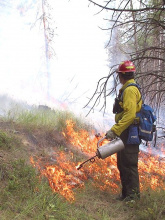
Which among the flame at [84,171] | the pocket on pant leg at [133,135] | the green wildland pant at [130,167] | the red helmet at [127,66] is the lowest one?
the flame at [84,171]

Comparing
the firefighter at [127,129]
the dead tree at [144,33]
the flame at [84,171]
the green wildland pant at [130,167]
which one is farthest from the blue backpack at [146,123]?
the flame at [84,171]

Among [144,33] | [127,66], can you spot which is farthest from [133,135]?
[144,33]

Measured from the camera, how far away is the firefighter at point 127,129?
10.7ft

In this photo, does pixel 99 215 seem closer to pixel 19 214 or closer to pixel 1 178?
pixel 19 214

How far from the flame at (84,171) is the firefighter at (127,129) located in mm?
675

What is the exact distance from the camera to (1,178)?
125 inches

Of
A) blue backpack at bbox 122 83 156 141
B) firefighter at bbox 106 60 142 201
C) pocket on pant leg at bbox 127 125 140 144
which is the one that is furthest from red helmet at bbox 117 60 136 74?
pocket on pant leg at bbox 127 125 140 144

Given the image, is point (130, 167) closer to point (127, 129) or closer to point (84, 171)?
point (127, 129)

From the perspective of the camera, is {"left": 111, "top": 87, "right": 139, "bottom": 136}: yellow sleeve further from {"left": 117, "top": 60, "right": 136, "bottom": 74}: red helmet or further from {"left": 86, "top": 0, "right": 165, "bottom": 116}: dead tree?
{"left": 86, "top": 0, "right": 165, "bottom": 116}: dead tree

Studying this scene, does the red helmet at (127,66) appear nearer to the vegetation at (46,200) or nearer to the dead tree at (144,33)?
the dead tree at (144,33)

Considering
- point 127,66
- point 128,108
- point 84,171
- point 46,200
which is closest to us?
point 46,200

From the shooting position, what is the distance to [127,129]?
11.6ft

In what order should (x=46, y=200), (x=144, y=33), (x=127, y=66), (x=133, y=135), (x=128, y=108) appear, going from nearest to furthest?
(x=46, y=200) < (x=128, y=108) < (x=133, y=135) < (x=127, y=66) < (x=144, y=33)

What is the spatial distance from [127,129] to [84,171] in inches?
65.7
